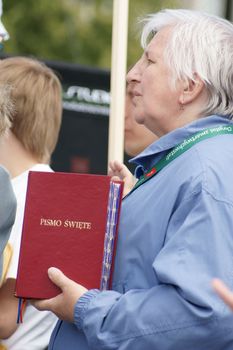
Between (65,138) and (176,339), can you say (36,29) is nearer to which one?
(65,138)

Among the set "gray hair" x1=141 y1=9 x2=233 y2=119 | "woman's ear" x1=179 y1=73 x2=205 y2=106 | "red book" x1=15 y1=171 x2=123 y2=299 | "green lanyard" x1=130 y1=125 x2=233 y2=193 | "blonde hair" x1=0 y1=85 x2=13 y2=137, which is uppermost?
"gray hair" x1=141 y1=9 x2=233 y2=119

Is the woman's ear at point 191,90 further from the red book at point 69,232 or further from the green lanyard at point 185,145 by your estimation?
the red book at point 69,232

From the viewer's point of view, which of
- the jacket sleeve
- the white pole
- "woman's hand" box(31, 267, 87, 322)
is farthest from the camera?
the white pole

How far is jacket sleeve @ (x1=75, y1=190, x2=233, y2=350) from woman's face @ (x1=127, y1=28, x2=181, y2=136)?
1.41 ft

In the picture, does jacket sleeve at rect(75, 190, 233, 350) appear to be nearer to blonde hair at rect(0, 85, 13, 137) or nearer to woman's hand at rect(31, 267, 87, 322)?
woman's hand at rect(31, 267, 87, 322)

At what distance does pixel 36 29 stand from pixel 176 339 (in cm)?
990

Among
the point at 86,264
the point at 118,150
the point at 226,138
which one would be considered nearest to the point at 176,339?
the point at 86,264

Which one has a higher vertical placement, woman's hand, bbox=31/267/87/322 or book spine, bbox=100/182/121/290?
book spine, bbox=100/182/121/290

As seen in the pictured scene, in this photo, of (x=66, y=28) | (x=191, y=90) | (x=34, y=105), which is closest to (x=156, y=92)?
(x=191, y=90)

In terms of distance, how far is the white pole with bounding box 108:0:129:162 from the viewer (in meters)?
4.27

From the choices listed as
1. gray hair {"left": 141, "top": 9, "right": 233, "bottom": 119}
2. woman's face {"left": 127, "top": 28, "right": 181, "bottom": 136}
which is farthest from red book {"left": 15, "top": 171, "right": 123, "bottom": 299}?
gray hair {"left": 141, "top": 9, "right": 233, "bottom": 119}

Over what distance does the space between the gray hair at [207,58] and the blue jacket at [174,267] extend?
166 mm

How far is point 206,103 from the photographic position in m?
3.53

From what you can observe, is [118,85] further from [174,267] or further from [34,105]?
[174,267]
